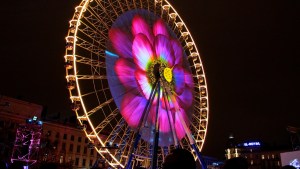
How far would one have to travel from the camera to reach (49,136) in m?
71.0

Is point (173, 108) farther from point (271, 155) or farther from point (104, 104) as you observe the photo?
point (271, 155)

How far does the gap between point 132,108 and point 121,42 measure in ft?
13.7

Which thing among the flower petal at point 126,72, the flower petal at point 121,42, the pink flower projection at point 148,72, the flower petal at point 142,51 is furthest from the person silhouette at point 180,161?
the flower petal at point 142,51

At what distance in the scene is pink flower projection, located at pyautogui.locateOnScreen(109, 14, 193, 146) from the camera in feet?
64.2

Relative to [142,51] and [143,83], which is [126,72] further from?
[142,51]

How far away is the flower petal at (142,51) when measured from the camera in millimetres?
20656

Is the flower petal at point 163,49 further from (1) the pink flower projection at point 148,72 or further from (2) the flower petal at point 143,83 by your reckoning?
(2) the flower petal at point 143,83

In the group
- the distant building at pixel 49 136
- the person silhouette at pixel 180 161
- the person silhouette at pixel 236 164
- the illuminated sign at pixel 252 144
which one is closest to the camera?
the person silhouette at pixel 180 161

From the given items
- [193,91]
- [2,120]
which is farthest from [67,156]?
[193,91]

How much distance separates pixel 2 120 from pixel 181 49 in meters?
45.5

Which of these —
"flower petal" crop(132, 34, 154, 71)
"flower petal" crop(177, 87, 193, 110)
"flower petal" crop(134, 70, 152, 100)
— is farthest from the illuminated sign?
"flower petal" crop(134, 70, 152, 100)

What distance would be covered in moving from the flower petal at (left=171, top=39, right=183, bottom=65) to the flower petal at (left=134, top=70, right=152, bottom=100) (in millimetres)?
4822

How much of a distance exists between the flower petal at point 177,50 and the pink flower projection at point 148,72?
0.11 m

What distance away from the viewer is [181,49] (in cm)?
2756
